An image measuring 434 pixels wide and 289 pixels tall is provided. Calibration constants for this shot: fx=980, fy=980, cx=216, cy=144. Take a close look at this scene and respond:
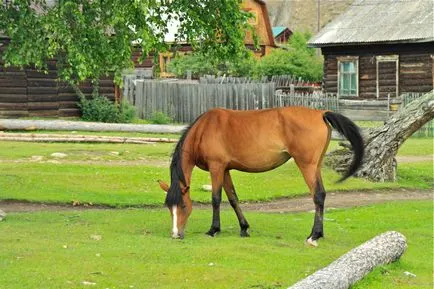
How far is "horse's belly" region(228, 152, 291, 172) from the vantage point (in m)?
15.2

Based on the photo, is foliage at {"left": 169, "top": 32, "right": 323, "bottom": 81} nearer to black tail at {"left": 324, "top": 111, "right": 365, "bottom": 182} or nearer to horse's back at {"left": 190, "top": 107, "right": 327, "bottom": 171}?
horse's back at {"left": 190, "top": 107, "right": 327, "bottom": 171}

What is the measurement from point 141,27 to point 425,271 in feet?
19.3

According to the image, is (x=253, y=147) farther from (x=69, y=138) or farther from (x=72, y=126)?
(x=72, y=126)

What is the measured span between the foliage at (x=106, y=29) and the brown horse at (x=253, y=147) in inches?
67.6

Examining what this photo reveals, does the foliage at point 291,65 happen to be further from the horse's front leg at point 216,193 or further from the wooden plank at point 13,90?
the horse's front leg at point 216,193

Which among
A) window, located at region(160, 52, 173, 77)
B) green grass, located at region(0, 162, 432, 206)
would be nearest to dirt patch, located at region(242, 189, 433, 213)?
green grass, located at region(0, 162, 432, 206)

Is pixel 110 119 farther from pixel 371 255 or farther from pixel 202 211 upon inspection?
pixel 371 255

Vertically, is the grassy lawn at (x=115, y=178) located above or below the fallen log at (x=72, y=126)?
below

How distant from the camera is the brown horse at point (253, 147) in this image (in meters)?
14.8

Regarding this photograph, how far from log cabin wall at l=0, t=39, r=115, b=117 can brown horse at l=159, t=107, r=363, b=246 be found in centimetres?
2387

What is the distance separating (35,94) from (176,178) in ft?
82.8

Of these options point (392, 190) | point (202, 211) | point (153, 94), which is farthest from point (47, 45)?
point (153, 94)

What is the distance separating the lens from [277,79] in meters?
56.3

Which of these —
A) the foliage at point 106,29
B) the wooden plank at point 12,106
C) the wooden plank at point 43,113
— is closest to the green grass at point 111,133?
the wooden plank at point 12,106
